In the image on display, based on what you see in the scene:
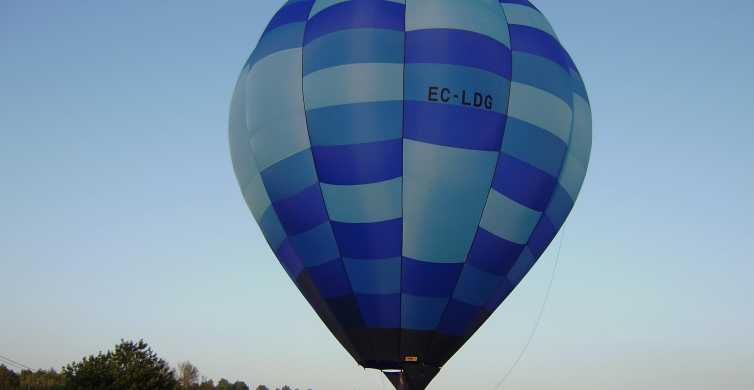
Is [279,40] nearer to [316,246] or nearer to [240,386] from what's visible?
[316,246]

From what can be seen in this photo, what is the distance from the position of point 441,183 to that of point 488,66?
240 cm

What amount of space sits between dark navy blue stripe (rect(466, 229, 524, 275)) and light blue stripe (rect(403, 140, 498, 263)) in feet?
1.49

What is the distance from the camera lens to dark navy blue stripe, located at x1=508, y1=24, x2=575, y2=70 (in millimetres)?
13500

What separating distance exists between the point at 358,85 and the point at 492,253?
3853mm

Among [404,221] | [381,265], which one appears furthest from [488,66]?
[381,265]

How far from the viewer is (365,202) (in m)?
12.2

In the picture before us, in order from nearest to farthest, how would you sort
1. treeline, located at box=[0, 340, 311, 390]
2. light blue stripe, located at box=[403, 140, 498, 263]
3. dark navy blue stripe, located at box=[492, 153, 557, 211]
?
light blue stripe, located at box=[403, 140, 498, 263] < dark navy blue stripe, located at box=[492, 153, 557, 211] < treeline, located at box=[0, 340, 311, 390]

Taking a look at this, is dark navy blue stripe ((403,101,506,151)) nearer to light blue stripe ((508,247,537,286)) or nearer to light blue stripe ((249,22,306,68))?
light blue stripe ((508,247,537,286))

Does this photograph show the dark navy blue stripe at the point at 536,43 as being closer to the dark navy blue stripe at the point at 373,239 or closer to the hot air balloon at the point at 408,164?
the hot air balloon at the point at 408,164

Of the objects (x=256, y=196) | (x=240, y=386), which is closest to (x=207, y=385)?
(x=240, y=386)

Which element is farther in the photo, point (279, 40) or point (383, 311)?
point (279, 40)

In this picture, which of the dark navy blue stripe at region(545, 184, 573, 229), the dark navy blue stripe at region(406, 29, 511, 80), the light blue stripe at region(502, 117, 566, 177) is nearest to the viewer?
the dark navy blue stripe at region(406, 29, 511, 80)

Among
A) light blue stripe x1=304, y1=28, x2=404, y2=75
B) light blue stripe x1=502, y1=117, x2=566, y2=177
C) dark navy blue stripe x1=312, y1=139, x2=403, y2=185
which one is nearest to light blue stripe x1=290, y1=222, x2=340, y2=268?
dark navy blue stripe x1=312, y1=139, x2=403, y2=185

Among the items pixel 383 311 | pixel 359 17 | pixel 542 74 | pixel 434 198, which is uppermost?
pixel 359 17
